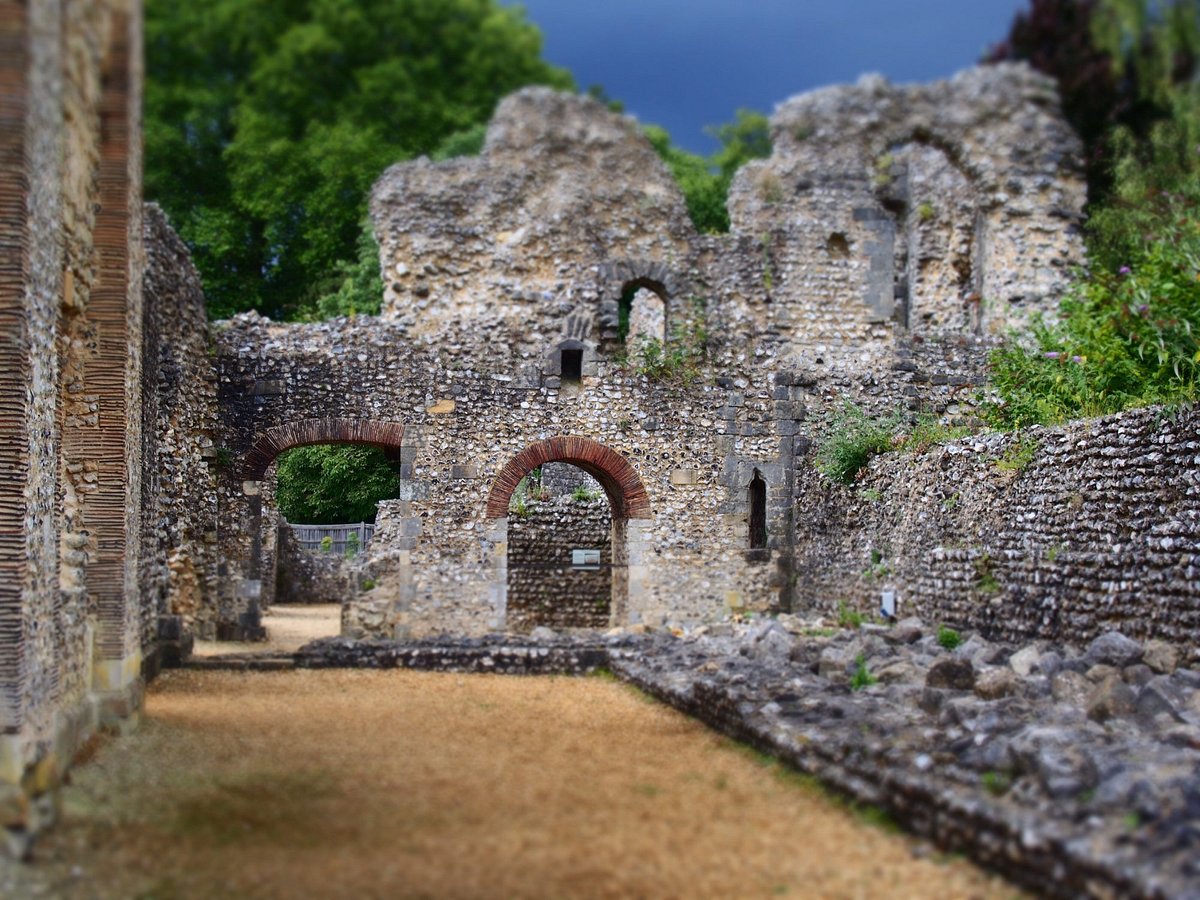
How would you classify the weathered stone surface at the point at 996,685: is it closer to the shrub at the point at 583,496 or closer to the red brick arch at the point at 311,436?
the red brick arch at the point at 311,436

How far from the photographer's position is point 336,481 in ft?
94.9

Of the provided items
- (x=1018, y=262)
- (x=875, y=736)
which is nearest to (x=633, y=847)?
(x=875, y=736)

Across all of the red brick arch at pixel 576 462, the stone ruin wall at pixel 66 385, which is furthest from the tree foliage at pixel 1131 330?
the stone ruin wall at pixel 66 385

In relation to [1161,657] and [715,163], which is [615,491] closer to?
[1161,657]

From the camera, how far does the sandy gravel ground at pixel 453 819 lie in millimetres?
5207

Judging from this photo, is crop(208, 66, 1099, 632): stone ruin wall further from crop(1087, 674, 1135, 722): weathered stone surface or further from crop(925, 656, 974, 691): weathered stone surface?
crop(1087, 674, 1135, 722): weathered stone surface

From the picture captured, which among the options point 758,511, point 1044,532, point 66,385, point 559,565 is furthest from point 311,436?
point 1044,532

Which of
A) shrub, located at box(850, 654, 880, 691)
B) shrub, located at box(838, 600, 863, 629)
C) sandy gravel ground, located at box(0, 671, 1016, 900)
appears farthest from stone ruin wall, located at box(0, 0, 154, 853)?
shrub, located at box(838, 600, 863, 629)

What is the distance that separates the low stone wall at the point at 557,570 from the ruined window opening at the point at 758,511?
8.39ft

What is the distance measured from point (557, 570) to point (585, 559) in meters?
0.46

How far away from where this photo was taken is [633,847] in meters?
5.85

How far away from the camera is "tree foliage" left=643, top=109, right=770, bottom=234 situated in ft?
97.8

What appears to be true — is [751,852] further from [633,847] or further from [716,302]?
[716,302]

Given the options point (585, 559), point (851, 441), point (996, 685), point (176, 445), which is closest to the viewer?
point (996, 685)
